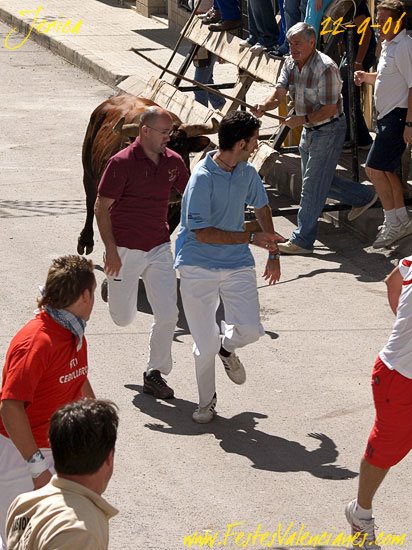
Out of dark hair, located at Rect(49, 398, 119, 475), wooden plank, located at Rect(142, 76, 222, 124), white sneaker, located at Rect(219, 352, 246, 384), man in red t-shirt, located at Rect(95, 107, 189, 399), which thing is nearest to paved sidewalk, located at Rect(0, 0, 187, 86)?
wooden plank, located at Rect(142, 76, 222, 124)

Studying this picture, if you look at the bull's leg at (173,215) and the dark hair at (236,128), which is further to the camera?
the bull's leg at (173,215)

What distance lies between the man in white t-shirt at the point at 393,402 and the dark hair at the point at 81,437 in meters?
2.20

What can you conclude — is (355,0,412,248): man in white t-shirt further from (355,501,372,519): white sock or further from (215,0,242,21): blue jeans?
(355,501,372,519): white sock

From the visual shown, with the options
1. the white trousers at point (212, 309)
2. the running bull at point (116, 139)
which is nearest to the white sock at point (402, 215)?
the running bull at point (116, 139)

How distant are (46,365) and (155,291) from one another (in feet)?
10.4

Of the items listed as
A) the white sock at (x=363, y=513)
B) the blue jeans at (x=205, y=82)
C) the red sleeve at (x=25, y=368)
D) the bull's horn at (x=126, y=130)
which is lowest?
the blue jeans at (x=205, y=82)

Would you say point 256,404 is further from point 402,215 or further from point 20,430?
point 402,215

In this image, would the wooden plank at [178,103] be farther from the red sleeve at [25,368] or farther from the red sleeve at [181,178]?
the red sleeve at [25,368]

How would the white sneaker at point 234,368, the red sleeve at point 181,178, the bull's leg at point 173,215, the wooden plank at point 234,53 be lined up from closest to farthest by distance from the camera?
1. the white sneaker at point 234,368
2. the red sleeve at point 181,178
3. the bull's leg at point 173,215
4. the wooden plank at point 234,53

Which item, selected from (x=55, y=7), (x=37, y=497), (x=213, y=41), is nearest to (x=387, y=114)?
(x=213, y=41)

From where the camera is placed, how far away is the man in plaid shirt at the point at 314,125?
1138cm

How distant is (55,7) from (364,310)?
1723cm

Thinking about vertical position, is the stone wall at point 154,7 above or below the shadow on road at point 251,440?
below

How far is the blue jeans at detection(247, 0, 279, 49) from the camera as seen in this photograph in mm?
14133
